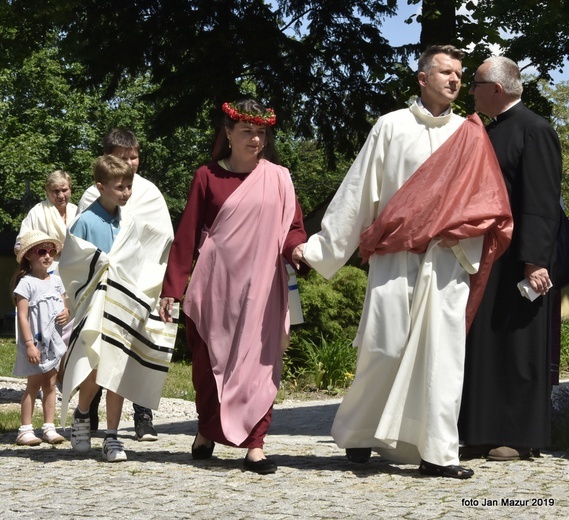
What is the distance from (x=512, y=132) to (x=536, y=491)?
2.18m

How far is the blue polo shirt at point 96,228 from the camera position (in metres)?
6.93

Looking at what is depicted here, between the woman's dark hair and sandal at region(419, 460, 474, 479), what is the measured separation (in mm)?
2089

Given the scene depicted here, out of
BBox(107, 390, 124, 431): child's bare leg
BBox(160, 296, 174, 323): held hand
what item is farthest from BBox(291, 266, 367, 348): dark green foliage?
BBox(160, 296, 174, 323): held hand

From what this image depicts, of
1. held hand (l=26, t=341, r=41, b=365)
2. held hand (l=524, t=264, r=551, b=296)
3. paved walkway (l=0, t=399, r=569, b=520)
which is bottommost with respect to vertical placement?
paved walkway (l=0, t=399, r=569, b=520)

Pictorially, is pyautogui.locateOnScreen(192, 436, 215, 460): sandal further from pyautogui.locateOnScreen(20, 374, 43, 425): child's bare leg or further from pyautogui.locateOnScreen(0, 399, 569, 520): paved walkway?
pyautogui.locateOnScreen(20, 374, 43, 425): child's bare leg

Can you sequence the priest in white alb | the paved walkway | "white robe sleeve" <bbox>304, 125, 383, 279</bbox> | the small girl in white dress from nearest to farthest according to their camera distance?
1. the paved walkway
2. the priest in white alb
3. "white robe sleeve" <bbox>304, 125, 383, 279</bbox>
4. the small girl in white dress

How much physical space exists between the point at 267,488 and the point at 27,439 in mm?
2686

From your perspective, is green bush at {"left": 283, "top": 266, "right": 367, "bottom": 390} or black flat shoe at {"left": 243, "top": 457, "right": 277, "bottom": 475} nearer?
black flat shoe at {"left": 243, "top": 457, "right": 277, "bottom": 475}

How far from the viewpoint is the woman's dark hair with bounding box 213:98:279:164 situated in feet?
21.0

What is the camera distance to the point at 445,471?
5.60m

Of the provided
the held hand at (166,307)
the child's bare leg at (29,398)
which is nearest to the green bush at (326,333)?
the child's bare leg at (29,398)

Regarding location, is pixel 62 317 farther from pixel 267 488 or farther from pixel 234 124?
pixel 267 488

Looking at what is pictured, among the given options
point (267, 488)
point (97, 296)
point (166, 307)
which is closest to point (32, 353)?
point (97, 296)

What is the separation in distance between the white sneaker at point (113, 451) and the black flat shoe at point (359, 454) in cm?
134
